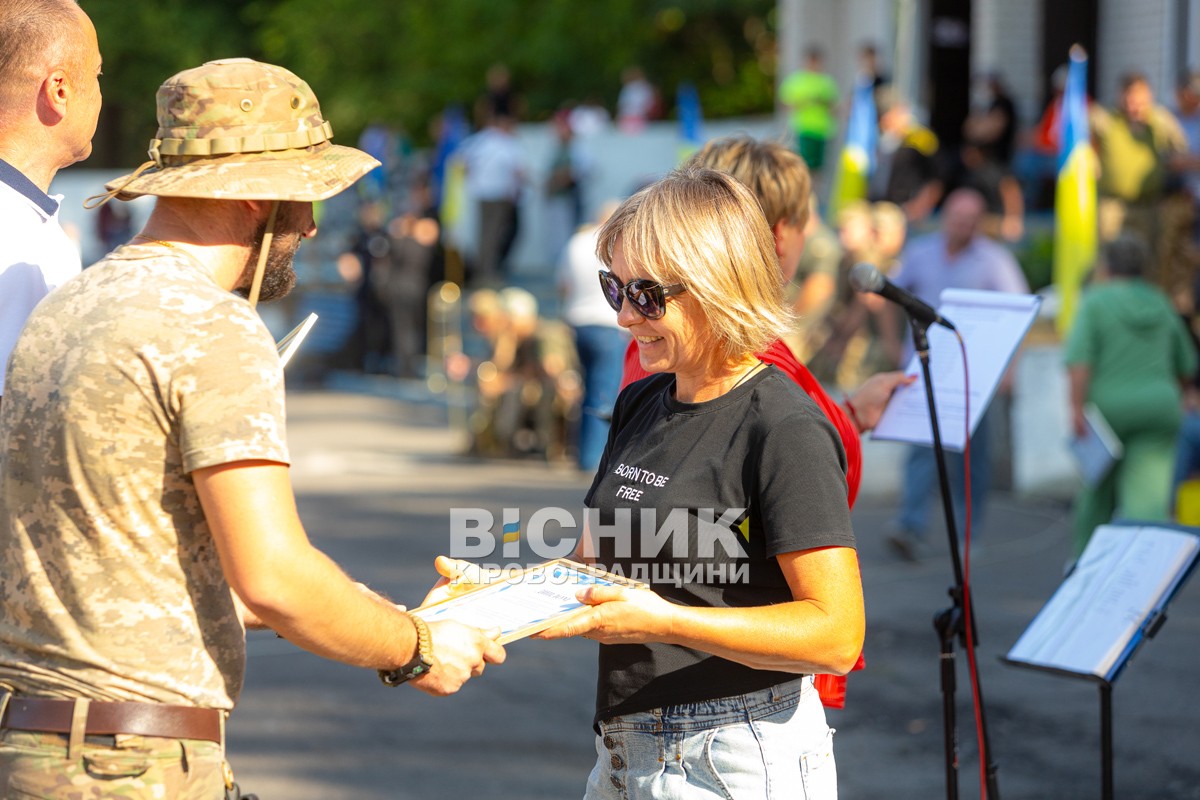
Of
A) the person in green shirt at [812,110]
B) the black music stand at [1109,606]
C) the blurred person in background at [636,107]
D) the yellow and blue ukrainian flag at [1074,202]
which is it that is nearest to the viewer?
the black music stand at [1109,606]

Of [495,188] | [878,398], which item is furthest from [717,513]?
[495,188]

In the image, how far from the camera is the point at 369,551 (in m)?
9.53

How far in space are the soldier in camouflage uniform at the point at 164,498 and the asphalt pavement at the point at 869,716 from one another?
309 centimetres

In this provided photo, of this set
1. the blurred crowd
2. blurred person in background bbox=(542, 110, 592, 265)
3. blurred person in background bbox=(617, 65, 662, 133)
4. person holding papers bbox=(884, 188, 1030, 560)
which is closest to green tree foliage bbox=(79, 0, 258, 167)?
the blurred crowd

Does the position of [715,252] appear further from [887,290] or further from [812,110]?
[812,110]

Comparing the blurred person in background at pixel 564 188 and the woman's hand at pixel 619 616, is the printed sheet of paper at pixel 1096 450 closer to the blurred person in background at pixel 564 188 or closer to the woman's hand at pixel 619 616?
the woman's hand at pixel 619 616

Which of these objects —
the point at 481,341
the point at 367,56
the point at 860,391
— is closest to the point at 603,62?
the point at 367,56

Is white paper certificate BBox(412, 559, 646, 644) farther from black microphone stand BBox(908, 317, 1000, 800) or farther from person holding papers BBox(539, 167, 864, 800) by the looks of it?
black microphone stand BBox(908, 317, 1000, 800)

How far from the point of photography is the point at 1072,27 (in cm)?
1934

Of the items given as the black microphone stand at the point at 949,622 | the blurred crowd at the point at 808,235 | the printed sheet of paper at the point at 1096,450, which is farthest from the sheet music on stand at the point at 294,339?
the printed sheet of paper at the point at 1096,450

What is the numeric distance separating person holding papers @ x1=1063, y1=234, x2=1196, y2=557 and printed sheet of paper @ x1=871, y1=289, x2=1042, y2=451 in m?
4.05

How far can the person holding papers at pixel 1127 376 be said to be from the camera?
7.89m

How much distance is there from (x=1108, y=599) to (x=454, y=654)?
212 centimetres

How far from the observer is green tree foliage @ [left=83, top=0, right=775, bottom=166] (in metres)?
33.6
